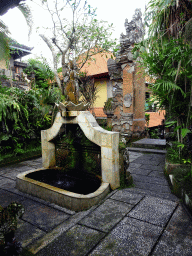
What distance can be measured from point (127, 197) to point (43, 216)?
1270mm

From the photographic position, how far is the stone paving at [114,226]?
70.0 inches

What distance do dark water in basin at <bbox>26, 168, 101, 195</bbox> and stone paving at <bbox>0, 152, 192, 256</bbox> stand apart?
38 cm

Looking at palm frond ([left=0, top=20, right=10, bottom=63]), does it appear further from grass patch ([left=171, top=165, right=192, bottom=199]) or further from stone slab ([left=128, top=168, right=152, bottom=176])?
stone slab ([left=128, top=168, right=152, bottom=176])

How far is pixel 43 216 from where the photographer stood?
2504 mm

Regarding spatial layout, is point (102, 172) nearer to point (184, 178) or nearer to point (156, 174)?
point (184, 178)

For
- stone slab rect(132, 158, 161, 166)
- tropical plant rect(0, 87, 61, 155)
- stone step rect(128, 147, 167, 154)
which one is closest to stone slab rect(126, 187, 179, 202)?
stone slab rect(132, 158, 161, 166)

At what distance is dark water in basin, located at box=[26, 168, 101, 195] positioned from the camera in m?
3.07

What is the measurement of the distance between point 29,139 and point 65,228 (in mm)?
4443

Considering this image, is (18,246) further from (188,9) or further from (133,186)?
(188,9)

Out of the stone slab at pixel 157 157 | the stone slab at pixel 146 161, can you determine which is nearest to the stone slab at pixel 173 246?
the stone slab at pixel 146 161

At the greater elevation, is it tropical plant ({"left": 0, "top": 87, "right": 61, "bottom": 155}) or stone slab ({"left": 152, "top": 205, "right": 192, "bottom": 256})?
tropical plant ({"left": 0, "top": 87, "right": 61, "bottom": 155})

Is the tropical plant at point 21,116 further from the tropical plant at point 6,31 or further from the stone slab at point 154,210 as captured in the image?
the stone slab at point 154,210

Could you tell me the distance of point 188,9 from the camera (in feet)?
13.0

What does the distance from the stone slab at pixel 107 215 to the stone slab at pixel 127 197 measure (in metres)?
0.11
